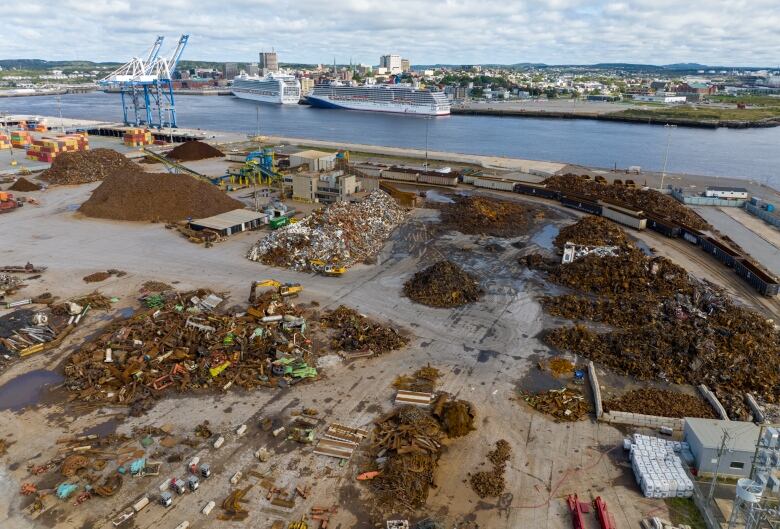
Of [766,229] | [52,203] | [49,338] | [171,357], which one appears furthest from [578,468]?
[52,203]

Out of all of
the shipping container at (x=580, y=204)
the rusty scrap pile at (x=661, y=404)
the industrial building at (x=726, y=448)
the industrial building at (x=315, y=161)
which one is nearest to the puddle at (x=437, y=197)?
the industrial building at (x=315, y=161)

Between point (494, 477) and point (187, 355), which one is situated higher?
point (187, 355)

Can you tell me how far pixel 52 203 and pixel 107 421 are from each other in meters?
38.4

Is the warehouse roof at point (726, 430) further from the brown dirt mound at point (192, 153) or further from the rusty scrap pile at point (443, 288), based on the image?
the brown dirt mound at point (192, 153)

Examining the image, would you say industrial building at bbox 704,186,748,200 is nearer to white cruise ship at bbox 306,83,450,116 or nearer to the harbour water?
the harbour water

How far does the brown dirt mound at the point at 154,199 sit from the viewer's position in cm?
4184

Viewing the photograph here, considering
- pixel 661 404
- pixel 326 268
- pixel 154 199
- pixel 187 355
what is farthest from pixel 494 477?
pixel 154 199

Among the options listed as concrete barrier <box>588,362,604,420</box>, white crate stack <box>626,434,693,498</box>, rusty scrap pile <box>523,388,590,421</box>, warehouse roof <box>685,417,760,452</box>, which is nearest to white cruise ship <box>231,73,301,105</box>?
concrete barrier <box>588,362,604,420</box>

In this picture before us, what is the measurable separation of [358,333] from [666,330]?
48.6 feet

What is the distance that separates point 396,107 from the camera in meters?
143

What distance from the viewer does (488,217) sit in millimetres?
42156

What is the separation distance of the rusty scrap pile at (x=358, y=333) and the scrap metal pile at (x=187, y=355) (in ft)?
5.07

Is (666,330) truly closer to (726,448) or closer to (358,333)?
(726,448)

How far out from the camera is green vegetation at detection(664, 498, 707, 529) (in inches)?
548
